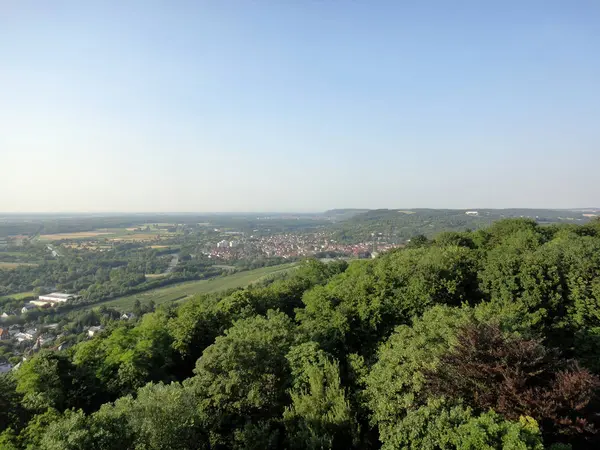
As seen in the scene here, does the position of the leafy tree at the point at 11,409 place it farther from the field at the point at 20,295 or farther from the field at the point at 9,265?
the field at the point at 9,265

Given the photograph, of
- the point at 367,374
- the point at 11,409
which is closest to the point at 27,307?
the point at 11,409

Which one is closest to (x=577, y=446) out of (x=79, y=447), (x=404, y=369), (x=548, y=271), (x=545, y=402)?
(x=545, y=402)

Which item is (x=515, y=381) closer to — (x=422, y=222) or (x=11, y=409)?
(x=11, y=409)

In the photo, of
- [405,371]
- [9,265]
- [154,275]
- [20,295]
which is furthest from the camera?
[154,275]

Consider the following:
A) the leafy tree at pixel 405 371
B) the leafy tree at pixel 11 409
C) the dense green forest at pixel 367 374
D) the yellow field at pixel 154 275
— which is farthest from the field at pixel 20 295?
the leafy tree at pixel 405 371

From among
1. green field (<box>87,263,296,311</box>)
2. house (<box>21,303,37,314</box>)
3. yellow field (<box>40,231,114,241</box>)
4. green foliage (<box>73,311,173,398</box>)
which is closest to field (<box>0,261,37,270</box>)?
house (<box>21,303,37,314</box>)
